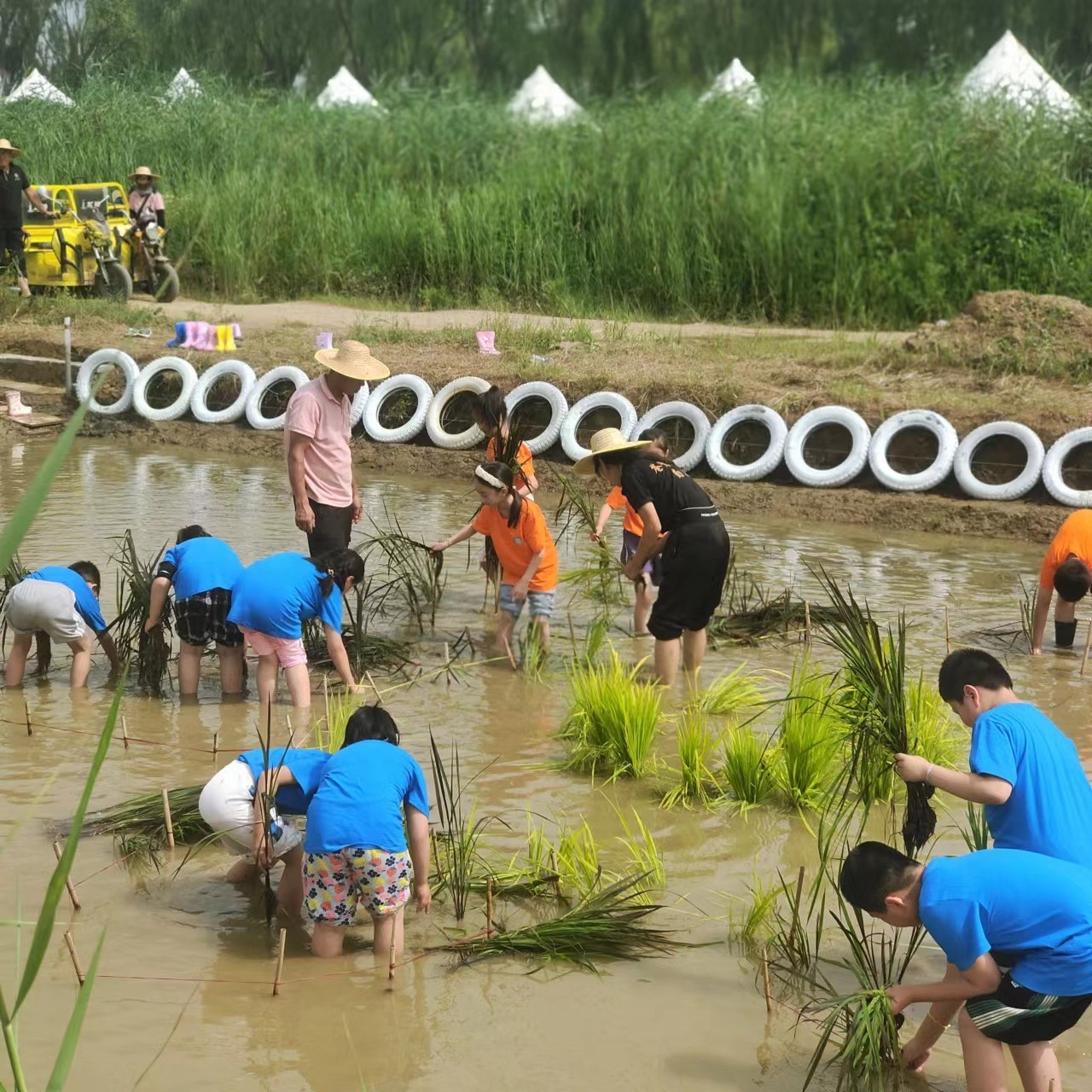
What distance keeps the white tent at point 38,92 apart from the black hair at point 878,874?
2688 cm

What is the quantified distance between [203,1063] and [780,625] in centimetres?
518

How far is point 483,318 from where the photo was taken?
17922 mm

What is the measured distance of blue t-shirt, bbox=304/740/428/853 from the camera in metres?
4.52

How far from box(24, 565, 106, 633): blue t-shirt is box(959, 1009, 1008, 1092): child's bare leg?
15.8ft

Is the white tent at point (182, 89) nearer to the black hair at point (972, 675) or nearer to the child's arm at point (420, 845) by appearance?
the child's arm at point (420, 845)

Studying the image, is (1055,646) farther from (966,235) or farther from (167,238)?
(167,238)

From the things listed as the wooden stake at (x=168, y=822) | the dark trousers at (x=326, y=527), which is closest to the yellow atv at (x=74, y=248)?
the dark trousers at (x=326, y=527)

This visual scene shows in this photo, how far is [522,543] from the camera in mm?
7879

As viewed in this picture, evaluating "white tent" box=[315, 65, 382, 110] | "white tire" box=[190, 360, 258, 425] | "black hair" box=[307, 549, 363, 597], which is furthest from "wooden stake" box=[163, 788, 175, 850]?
"white tent" box=[315, 65, 382, 110]

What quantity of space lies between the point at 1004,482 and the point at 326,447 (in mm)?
6671

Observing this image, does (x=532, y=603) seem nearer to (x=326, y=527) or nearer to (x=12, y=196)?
(x=326, y=527)

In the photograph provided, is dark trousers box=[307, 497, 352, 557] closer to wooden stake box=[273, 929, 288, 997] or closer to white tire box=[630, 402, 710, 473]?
wooden stake box=[273, 929, 288, 997]

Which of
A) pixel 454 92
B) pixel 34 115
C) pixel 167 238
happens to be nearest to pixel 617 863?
pixel 167 238

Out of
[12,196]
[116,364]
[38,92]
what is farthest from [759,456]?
[38,92]
